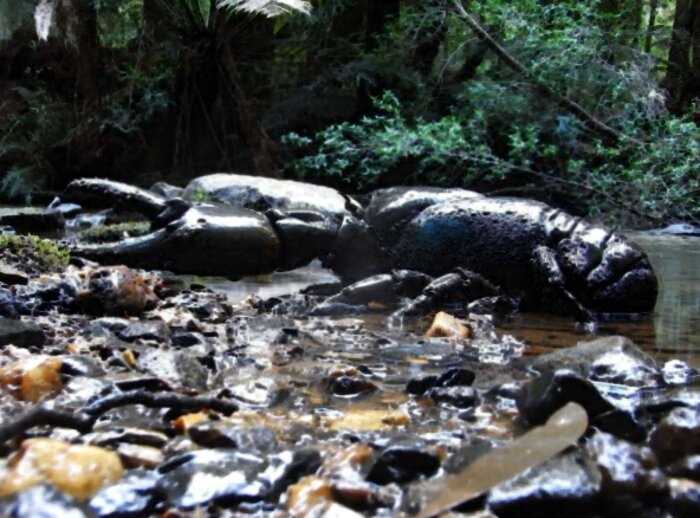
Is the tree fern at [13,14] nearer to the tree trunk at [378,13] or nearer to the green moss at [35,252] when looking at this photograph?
the tree trunk at [378,13]

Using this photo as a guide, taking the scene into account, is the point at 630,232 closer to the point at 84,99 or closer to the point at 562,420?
the point at 562,420

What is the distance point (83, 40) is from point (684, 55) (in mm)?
10299

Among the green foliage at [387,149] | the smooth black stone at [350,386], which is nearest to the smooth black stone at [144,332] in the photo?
the smooth black stone at [350,386]

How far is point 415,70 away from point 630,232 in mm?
4358

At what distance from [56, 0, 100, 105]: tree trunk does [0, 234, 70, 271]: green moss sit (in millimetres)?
6434

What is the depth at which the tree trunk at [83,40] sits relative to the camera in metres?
10.4

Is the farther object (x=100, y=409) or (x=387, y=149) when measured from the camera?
(x=387, y=149)

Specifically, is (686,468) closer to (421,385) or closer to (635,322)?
(421,385)

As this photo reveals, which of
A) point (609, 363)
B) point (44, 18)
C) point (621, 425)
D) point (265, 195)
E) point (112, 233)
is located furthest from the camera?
point (44, 18)

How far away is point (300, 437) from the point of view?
2121mm

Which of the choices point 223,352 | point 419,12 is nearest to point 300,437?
point 223,352

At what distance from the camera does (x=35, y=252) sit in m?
4.70

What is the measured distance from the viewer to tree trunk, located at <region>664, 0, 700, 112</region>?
45.4 ft

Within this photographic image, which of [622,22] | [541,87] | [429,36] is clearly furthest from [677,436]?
[622,22]
